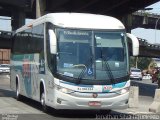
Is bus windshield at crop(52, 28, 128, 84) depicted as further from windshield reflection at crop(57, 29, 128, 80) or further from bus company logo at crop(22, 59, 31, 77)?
bus company logo at crop(22, 59, 31, 77)

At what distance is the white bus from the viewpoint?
1493cm

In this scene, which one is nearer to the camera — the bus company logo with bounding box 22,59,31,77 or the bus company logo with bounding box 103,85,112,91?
the bus company logo with bounding box 103,85,112,91

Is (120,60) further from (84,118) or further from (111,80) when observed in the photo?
(84,118)

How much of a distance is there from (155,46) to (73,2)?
1913 inches

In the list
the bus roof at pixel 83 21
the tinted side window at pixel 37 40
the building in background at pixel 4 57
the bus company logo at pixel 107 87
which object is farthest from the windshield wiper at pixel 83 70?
the building in background at pixel 4 57

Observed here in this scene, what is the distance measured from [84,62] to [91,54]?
0.34 meters

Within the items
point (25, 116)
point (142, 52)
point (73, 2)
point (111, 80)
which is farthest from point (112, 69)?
point (142, 52)

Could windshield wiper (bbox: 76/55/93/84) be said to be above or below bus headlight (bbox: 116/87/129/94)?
above

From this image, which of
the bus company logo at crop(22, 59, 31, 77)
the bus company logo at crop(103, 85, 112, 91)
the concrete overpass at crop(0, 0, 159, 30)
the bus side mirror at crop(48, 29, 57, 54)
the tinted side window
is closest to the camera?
the bus side mirror at crop(48, 29, 57, 54)

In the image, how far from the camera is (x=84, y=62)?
600 inches

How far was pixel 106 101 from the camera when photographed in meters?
15.0

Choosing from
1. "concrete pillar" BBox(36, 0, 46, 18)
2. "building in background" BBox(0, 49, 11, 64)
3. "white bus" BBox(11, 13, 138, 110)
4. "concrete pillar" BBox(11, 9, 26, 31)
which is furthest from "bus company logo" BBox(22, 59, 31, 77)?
"building in background" BBox(0, 49, 11, 64)

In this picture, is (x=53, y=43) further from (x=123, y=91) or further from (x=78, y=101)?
(x=123, y=91)

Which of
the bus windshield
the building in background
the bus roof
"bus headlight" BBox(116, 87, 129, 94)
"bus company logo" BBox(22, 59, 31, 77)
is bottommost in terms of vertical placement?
the building in background
